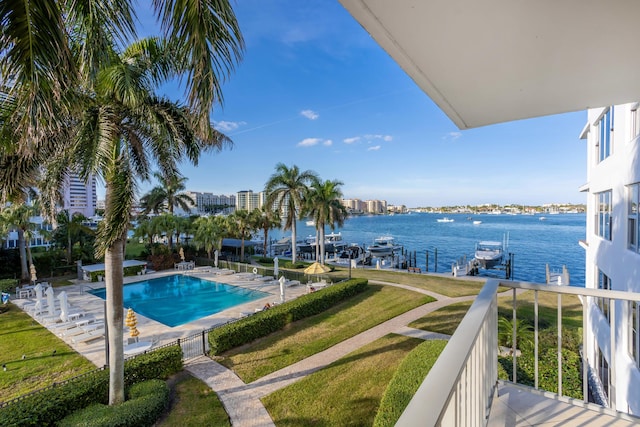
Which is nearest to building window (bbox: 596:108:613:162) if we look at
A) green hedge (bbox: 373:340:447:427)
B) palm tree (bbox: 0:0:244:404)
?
green hedge (bbox: 373:340:447:427)

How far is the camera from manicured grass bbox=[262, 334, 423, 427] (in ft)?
21.9

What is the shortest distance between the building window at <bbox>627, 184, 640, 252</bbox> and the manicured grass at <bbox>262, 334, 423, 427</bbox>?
250 inches

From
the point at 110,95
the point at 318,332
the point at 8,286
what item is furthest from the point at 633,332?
the point at 8,286

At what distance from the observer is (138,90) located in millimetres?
6160

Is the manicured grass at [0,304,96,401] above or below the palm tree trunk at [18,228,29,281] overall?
below

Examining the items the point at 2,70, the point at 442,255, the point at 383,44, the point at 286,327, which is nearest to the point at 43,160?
the point at 2,70

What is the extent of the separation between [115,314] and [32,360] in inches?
245

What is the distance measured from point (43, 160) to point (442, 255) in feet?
163

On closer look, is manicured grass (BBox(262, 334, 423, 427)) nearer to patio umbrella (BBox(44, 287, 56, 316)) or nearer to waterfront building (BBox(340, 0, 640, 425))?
waterfront building (BBox(340, 0, 640, 425))

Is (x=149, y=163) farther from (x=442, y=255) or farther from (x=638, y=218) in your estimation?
(x=442, y=255)

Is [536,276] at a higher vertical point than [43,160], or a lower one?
lower

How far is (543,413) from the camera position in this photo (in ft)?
8.09

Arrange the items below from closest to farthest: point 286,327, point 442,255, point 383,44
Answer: point 383,44, point 286,327, point 442,255

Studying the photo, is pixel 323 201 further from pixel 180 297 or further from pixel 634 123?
pixel 634 123
